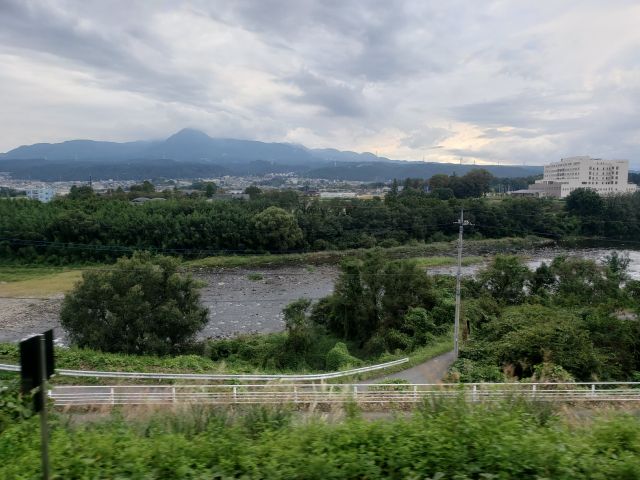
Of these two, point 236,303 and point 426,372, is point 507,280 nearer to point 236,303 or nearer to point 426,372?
point 426,372

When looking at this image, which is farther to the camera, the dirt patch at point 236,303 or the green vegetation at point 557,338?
the dirt patch at point 236,303

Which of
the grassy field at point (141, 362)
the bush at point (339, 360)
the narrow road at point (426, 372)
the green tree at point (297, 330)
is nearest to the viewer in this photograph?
the narrow road at point (426, 372)

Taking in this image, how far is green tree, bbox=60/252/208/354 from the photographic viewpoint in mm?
15750

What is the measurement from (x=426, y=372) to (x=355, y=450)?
381 inches

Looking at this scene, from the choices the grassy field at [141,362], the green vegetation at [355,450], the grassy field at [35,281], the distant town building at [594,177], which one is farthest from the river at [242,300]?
the distant town building at [594,177]

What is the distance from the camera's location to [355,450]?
3736mm

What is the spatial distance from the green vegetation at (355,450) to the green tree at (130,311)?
12.1m

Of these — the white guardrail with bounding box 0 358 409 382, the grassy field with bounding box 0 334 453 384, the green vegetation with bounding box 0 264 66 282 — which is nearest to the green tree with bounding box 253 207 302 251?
the green vegetation with bounding box 0 264 66 282

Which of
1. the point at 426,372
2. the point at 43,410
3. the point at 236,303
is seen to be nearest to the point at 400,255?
the point at 236,303

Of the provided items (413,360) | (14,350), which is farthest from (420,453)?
(14,350)

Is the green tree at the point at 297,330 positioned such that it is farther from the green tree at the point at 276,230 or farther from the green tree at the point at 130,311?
the green tree at the point at 276,230

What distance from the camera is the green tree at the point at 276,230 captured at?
130 ft

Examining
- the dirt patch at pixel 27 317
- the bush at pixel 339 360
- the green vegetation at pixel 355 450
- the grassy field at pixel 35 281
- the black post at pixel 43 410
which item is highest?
the black post at pixel 43 410

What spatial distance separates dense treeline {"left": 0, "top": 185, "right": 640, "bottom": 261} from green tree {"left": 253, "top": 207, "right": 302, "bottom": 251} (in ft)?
0.28
